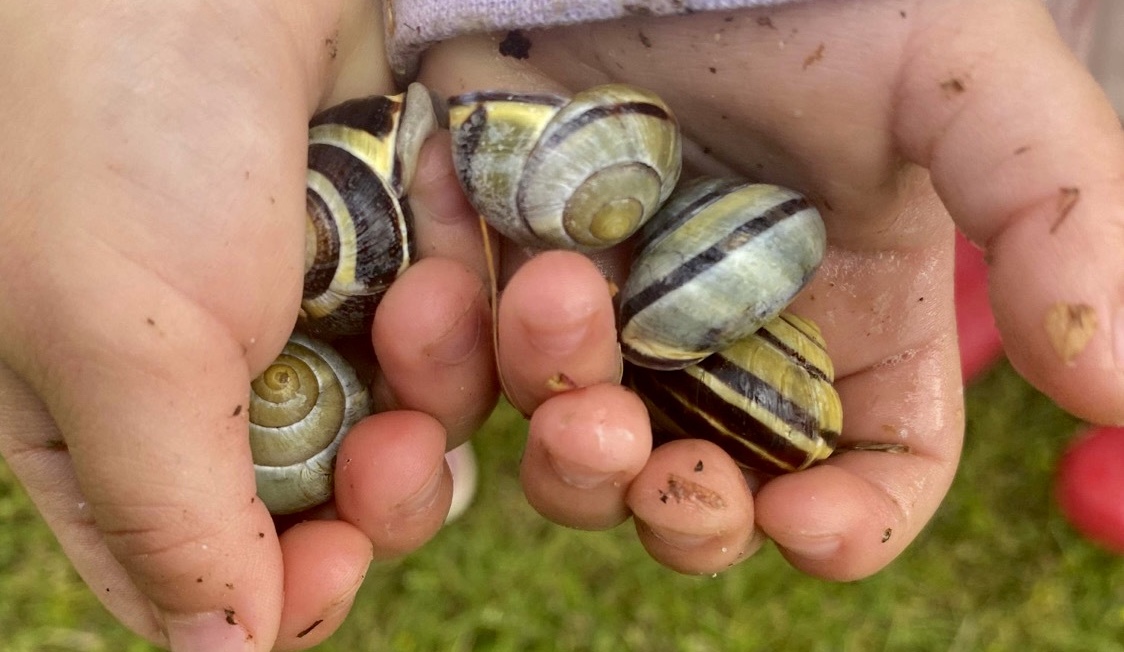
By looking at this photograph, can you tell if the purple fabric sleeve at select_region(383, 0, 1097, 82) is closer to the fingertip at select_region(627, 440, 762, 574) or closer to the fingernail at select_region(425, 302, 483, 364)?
the fingernail at select_region(425, 302, 483, 364)

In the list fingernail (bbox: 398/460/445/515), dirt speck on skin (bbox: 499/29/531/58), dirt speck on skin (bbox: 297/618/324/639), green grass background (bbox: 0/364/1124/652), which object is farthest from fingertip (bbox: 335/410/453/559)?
green grass background (bbox: 0/364/1124/652)

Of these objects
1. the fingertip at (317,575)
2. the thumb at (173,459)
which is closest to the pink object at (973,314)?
the fingertip at (317,575)

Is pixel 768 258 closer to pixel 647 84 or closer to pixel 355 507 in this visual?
pixel 647 84

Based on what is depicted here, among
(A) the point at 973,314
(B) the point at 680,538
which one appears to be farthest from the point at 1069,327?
(A) the point at 973,314

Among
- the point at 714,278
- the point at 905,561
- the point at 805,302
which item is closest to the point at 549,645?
the point at 905,561

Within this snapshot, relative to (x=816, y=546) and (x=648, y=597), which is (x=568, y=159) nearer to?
(x=816, y=546)

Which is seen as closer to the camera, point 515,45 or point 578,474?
point 578,474
